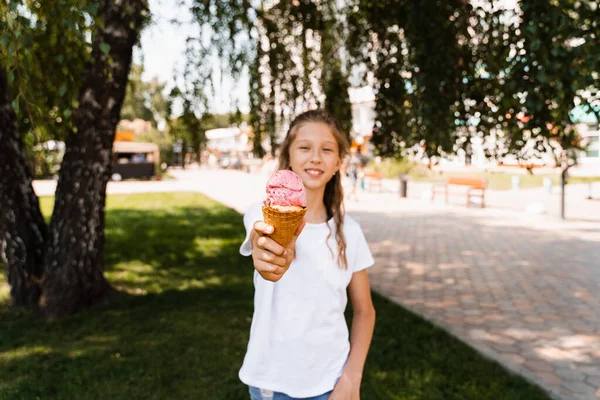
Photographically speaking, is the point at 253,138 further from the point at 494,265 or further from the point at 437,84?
A: the point at 494,265

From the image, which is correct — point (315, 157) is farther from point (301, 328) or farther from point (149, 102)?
point (149, 102)

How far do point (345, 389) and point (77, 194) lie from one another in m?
4.05

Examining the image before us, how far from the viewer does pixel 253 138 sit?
5.89 m

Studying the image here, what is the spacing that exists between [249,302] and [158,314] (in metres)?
1.04

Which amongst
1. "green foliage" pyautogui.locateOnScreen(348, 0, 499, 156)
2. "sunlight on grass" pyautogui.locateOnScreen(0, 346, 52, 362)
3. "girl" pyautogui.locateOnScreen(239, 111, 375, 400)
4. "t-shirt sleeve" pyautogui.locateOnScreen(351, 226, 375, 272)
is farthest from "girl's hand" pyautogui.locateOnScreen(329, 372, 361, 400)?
"sunlight on grass" pyautogui.locateOnScreen(0, 346, 52, 362)

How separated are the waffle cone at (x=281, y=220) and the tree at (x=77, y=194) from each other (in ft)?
12.8

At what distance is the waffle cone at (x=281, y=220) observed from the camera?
4.50ft

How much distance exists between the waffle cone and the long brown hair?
414mm

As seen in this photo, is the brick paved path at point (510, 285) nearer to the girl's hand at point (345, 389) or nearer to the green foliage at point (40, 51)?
the girl's hand at point (345, 389)

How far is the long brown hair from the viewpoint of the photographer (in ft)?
6.03

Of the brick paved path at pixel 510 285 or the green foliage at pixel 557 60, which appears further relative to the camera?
the brick paved path at pixel 510 285

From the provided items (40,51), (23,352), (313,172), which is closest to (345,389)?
(313,172)

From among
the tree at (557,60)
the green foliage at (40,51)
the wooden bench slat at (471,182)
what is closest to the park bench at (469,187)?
the wooden bench slat at (471,182)

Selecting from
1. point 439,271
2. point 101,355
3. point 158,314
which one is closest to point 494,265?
point 439,271
